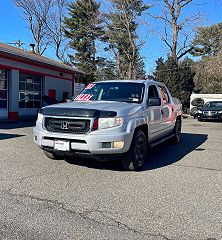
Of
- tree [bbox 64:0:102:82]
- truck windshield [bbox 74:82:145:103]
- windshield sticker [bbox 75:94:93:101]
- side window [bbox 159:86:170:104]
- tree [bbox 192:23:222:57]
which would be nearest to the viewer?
truck windshield [bbox 74:82:145:103]

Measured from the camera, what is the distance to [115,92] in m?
7.38

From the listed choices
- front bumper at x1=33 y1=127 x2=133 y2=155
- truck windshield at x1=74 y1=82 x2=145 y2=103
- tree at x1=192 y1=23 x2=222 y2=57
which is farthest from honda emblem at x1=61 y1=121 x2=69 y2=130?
tree at x1=192 y1=23 x2=222 y2=57

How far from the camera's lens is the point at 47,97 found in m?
21.4

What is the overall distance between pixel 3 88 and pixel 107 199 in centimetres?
1555

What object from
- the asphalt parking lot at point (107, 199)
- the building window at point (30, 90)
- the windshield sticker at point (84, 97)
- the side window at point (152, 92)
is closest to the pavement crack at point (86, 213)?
the asphalt parking lot at point (107, 199)

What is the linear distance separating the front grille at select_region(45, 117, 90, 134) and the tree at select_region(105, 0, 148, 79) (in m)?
29.6

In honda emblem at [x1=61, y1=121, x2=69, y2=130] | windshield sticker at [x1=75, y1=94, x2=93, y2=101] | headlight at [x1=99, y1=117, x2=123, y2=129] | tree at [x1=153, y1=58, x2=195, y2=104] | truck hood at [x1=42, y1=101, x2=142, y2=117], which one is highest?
tree at [x1=153, y1=58, x2=195, y2=104]

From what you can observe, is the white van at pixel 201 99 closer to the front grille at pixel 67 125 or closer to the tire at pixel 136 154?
the tire at pixel 136 154

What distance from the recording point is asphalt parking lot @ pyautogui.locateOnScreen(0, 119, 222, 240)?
12.1 ft

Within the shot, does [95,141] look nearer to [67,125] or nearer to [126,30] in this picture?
[67,125]

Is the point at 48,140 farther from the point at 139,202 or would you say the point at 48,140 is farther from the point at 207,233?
the point at 207,233

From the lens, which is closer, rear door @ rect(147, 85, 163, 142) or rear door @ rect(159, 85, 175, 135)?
rear door @ rect(147, 85, 163, 142)

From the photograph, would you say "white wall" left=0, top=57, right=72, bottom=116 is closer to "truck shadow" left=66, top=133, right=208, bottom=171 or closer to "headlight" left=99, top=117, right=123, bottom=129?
"truck shadow" left=66, top=133, right=208, bottom=171

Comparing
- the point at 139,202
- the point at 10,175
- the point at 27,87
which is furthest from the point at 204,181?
the point at 27,87
